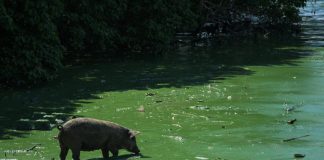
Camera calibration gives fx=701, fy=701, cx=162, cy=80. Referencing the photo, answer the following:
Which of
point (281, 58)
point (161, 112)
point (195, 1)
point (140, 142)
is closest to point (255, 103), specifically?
point (161, 112)

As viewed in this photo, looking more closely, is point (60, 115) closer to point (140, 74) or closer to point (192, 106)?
point (192, 106)

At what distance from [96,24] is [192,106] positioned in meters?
7.27

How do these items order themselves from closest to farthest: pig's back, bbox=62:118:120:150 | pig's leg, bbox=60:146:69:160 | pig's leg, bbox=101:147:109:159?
pig's back, bbox=62:118:120:150
pig's leg, bbox=60:146:69:160
pig's leg, bbox=101:147:109:159

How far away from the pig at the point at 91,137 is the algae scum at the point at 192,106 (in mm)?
275

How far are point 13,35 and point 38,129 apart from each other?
5309mm

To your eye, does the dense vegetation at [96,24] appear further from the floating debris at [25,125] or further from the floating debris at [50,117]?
the floating debris at [25,125]

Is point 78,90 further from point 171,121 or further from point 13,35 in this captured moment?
point 171,121

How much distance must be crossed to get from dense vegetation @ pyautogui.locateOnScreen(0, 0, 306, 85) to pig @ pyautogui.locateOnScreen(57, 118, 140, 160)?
7151 mm

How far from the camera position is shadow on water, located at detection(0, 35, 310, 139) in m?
14.0

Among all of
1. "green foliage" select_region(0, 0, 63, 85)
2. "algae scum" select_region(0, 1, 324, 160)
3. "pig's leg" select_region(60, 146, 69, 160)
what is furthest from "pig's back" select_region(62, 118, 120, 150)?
"green foliage" select_region(0, 0, 63, 85)

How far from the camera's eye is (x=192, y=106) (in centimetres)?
1371

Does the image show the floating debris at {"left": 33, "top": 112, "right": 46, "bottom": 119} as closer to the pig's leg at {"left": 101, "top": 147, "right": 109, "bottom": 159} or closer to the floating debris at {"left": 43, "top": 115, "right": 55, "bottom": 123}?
the floating debris at {"left": 43, "top": 115, "right": 55, "bottom": 123}

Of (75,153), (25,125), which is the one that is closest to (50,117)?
(25,125)

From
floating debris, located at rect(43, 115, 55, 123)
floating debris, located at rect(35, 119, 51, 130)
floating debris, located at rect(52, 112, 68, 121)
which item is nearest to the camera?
floating debris, located at rect(35, 119, 51, 130)
